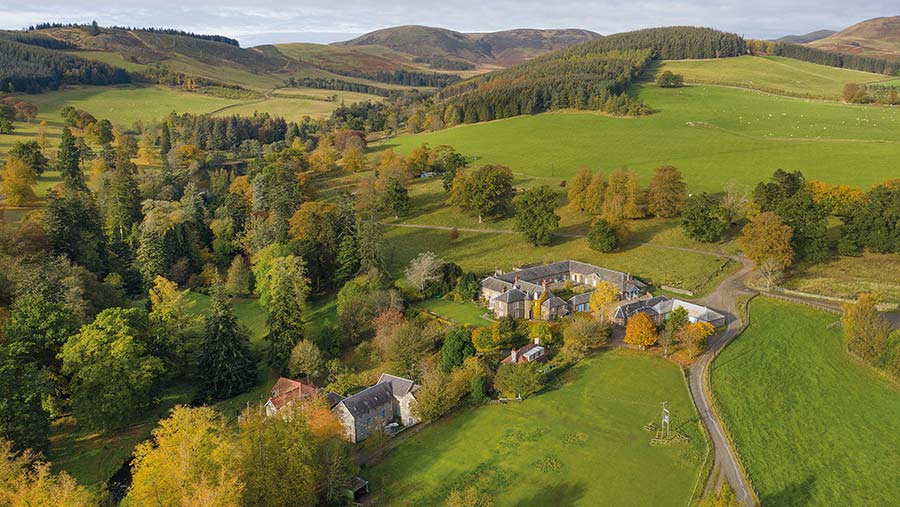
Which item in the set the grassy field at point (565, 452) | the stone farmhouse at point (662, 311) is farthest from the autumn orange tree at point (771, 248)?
the grassy field at point (565, 452)

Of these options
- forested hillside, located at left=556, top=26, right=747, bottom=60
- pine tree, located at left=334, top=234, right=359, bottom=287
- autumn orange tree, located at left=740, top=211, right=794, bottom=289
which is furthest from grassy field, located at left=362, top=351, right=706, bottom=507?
forested hillside, located at left=556, top=26, right=747, bottom=60

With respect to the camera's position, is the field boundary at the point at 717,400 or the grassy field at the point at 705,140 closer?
the field boundary at the point at 717,400

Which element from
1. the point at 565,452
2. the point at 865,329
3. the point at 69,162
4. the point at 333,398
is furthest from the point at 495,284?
the point at 69,162

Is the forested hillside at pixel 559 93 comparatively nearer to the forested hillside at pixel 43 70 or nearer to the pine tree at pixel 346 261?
the pine tree at pixel 346 261

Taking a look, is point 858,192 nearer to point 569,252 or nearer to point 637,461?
point 569,252

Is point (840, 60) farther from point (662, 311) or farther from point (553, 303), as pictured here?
point (553, 303)

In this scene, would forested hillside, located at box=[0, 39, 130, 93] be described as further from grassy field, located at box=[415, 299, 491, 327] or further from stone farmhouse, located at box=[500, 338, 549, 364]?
stone farmhouse, located at box=[500, 338, 549, 364]

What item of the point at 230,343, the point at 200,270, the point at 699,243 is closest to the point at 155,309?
the point at 230,343

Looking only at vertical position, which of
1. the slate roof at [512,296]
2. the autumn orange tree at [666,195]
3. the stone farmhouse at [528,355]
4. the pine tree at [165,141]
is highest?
the pine tree at [165,141]
